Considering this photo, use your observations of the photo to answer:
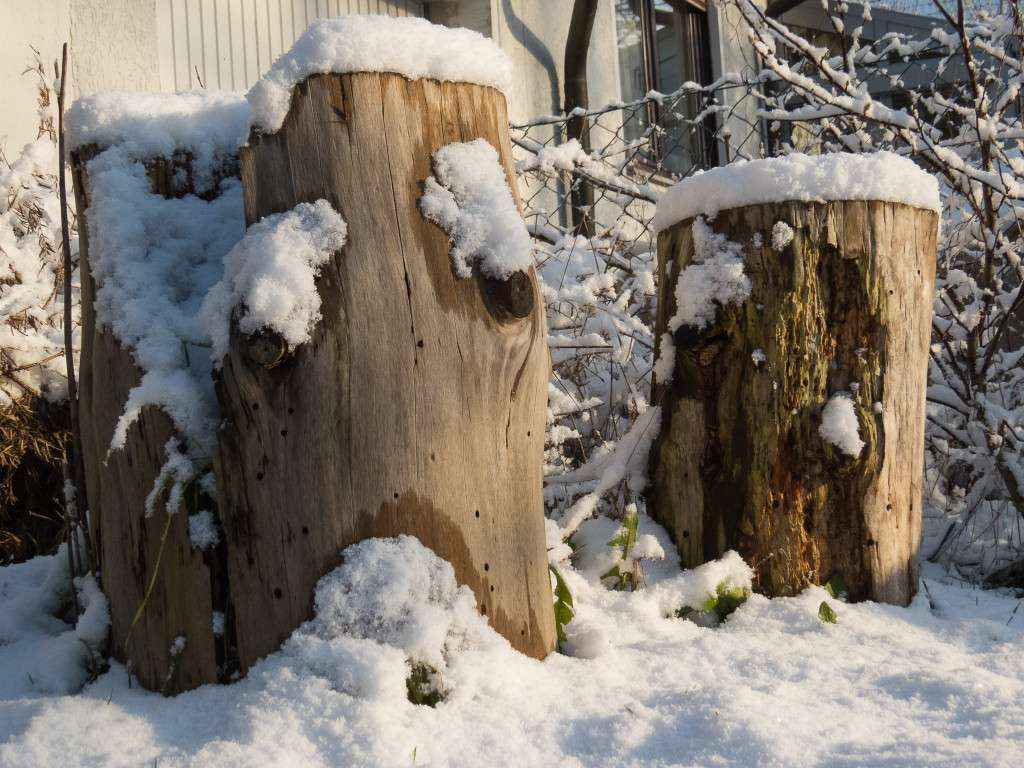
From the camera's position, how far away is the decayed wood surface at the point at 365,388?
163cm

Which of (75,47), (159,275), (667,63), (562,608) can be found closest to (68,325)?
(159,275)

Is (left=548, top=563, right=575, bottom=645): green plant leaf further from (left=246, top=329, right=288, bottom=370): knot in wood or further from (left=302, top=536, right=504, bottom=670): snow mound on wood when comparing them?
(left=246, top=329, right=288, bottom=370): knot in wood

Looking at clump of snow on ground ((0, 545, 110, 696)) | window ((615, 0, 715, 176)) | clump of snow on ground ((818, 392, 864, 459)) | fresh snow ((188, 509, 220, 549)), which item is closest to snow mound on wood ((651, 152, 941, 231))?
clump of snow on ground ((818, 392, 864, 459))

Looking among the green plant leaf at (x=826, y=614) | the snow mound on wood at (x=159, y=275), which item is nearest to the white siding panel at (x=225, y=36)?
the snow mound on wood at (x=159, y=275)

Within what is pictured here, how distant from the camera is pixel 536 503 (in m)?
1.83

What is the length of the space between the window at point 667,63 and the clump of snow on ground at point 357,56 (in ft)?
20.9

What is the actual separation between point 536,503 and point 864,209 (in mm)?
1126

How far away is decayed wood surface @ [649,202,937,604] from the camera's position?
2256mm

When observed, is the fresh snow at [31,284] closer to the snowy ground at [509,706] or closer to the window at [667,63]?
the snowy ground at [509,706]

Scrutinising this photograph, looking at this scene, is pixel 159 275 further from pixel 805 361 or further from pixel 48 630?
pixel 805 361

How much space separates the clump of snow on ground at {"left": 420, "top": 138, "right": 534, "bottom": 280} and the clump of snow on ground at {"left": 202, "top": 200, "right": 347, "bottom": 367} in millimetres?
194

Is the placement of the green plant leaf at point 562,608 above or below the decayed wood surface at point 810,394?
below

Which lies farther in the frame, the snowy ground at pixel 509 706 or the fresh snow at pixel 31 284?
the fresh snow at pixel 31 284

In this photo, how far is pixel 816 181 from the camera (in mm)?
2232
